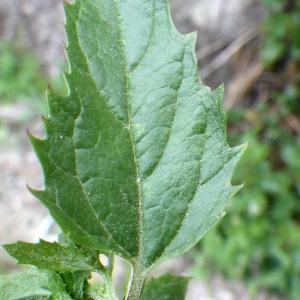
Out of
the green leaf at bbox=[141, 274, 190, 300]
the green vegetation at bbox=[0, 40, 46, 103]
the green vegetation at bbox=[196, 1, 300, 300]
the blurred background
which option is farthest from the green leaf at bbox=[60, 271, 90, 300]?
the green vegetation at bbox=[0, 40, 46, 103]

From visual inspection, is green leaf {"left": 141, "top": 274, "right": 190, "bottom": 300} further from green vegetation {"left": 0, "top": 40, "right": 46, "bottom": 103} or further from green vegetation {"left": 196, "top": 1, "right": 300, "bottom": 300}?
green vegetation {"left": 0, "top": 40, "right": 46, "bottom": 103}

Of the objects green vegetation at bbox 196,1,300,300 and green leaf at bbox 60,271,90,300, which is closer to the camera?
green leaf at bbox 60,271,90,300

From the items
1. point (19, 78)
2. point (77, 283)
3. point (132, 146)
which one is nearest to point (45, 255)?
point (77, 283)

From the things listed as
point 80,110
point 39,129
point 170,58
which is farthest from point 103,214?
point 39,129

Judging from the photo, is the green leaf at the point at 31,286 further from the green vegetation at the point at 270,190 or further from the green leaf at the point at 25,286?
the green vegetation at the point at 270,190

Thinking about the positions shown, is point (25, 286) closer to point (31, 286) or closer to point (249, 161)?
point (31, 286)

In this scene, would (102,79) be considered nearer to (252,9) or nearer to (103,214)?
(103,214)
